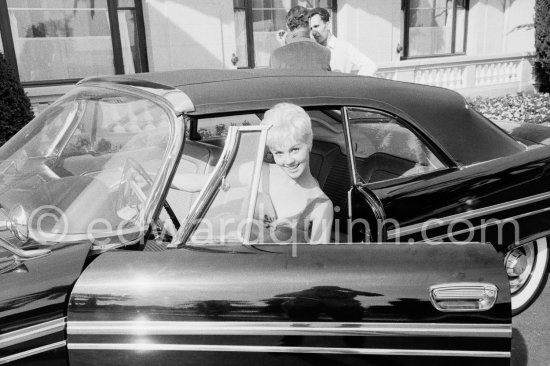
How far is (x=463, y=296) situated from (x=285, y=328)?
0.54m

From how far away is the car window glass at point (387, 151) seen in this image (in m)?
2.61

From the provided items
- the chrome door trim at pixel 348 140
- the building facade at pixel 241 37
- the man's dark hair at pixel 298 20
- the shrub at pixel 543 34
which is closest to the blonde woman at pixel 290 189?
the chrome door trim at pixel 348 140

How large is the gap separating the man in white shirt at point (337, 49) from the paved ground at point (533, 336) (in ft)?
8.27

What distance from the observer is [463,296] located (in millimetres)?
1611

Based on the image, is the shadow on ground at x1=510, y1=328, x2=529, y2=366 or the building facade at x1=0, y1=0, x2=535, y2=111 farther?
the building facade at x1=0, y1=0, x2=535, y2=111

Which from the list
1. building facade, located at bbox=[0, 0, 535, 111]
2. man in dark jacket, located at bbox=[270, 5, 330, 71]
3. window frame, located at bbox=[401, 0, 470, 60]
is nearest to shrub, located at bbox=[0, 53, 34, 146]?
building facade, located at bbox=[0, 0, 535, 111]

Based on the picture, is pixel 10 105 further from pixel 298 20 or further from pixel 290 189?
pixel 290 189

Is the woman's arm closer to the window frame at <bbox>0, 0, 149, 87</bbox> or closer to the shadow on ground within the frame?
the shadow on ground

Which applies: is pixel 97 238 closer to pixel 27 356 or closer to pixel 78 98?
pixel 27 356

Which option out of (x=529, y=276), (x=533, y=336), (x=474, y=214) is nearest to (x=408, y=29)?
(x=529, y=276)

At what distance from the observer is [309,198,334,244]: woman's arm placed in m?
2.14

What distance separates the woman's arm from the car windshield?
651 millimetres

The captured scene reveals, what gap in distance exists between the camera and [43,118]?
8.38ft

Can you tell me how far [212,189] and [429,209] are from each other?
110 cm
